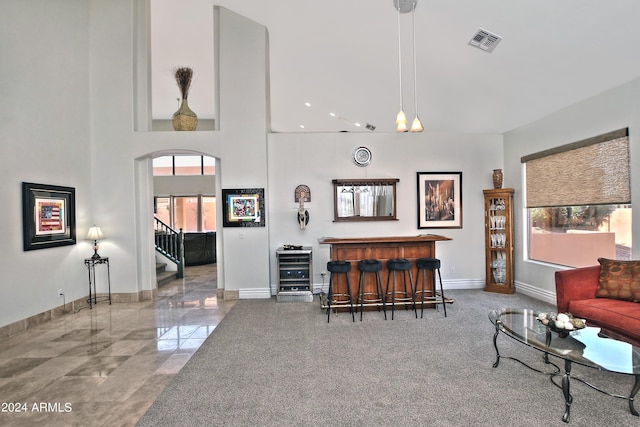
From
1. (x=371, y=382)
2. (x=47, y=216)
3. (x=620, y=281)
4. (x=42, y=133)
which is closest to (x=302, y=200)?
(x=371, y=382)

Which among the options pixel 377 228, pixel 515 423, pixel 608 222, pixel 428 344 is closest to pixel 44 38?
pixel 377 228

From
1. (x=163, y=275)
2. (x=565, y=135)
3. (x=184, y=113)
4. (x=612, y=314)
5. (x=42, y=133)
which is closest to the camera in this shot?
(x=612, y=314)

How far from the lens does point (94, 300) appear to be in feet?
18.2

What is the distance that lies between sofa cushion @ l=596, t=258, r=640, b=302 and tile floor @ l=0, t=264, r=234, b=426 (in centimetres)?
483

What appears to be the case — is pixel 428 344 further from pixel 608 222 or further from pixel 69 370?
pixel 69 370

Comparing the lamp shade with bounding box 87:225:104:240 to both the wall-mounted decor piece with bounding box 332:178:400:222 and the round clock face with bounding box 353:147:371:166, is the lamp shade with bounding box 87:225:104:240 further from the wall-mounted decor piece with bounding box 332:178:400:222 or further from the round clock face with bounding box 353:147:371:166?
the round clock face with bounding box 353:147:371:166

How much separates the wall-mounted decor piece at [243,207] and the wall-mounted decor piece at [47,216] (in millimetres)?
2446

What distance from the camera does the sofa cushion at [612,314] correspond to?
2889mm

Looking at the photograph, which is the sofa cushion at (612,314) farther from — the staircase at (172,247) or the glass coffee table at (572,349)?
the staircase at (172,247)

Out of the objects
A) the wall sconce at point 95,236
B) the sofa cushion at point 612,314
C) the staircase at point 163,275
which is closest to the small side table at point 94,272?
the wall sconce at point 95,236

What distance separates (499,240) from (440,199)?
132 cm

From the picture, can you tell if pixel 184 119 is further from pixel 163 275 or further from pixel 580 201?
pixel 580 201

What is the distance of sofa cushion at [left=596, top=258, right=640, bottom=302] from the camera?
338 cm

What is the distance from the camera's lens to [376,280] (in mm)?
4977
